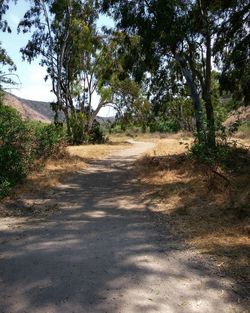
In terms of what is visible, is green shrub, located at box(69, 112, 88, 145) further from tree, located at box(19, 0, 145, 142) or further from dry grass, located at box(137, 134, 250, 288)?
dry grass, located at box(137, 134, 250, 288)

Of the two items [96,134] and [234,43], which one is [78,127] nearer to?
[96,134]

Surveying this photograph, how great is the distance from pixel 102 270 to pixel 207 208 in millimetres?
4137

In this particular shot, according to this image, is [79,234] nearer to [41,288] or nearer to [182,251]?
[182,251]

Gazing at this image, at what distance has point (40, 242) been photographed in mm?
6520

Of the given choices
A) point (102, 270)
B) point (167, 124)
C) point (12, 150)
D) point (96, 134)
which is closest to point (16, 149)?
point (12, 150)

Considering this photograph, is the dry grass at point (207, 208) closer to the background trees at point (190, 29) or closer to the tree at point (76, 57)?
the background trees at point (190, 29)

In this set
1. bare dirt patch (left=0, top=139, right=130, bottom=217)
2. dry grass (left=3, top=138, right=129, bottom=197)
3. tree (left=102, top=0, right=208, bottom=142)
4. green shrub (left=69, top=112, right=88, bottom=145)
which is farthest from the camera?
green shrub (left=69, top=112, right=88, bottom=145)

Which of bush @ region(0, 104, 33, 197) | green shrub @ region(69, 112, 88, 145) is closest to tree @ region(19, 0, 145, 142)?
green shrub @ region(69, 112, 88, 145)

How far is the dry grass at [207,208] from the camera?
5966 mm

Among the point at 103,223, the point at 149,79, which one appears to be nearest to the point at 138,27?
the point at 149,79

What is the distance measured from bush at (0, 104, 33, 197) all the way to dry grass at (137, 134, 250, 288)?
12.3 feet

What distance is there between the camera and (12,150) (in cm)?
1112

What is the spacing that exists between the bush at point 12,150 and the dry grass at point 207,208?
3.73 m

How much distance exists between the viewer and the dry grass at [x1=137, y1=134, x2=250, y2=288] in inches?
235
